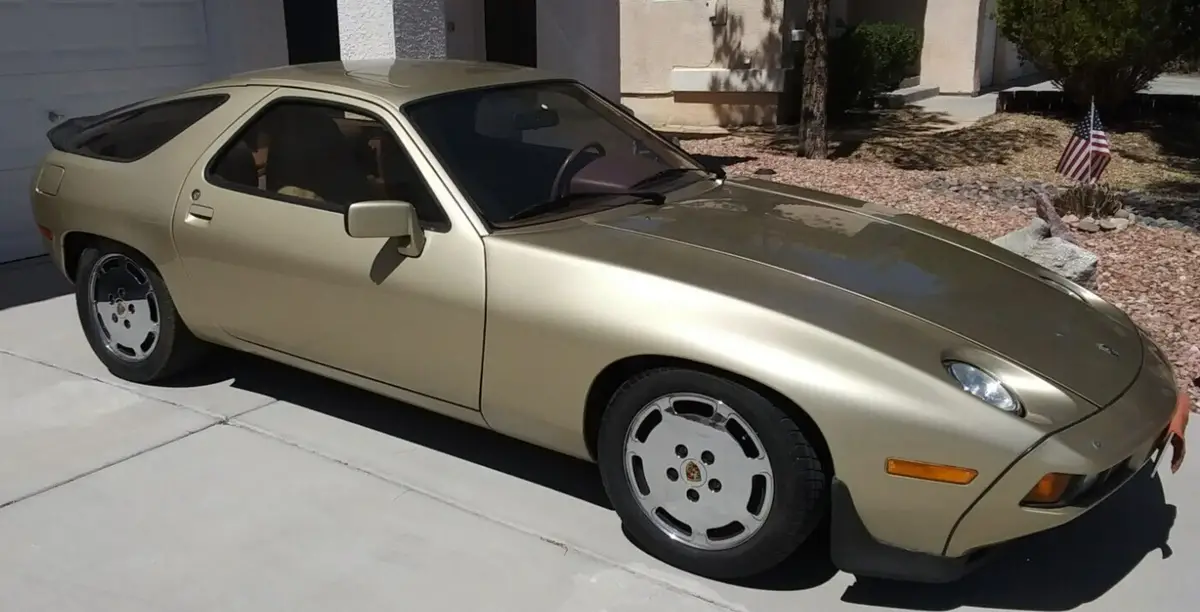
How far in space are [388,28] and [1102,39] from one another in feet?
30.0

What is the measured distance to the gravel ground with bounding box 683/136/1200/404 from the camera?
231 inches

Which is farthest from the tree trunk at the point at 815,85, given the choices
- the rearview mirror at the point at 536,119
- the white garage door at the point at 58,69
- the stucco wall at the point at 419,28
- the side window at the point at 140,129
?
the side window at the point at 140,129

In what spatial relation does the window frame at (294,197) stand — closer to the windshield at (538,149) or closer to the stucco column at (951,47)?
the windshield at (538,149)

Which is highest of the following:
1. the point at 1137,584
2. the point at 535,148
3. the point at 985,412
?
the point at 535,148

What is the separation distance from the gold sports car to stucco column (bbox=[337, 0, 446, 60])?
3.25m

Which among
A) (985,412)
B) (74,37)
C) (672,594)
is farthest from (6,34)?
(985,412)

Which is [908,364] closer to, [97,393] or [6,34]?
[97,393]

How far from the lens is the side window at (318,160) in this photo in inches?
161

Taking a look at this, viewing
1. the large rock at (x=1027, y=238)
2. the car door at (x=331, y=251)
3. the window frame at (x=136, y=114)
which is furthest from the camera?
the large rock at (x=1027, y=238)

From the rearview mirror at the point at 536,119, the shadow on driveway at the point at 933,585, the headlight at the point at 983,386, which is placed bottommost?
the shadow on driveway at the point at 933,585

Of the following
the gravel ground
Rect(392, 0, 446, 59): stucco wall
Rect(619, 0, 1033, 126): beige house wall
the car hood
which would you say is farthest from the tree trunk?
the car hood

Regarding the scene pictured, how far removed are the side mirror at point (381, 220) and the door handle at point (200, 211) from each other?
0.97 m

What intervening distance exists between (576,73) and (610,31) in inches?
24.5

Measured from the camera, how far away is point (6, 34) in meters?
7.20
